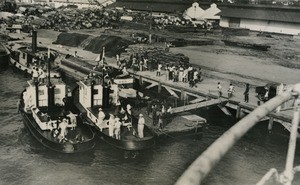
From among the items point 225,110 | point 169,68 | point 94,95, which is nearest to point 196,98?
point 225,110

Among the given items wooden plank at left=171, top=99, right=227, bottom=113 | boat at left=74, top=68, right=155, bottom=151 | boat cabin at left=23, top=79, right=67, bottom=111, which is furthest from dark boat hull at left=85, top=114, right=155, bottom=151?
boat cabin at left=23, top=79, right=67, bottom=111

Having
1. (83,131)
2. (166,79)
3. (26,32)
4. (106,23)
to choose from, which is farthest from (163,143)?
(106,23)

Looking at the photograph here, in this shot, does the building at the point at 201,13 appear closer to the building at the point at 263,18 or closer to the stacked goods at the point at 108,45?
the building at the point at 263,18

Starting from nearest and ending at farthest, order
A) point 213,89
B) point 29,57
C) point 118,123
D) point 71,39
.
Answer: point 118,123, point 213,89, point 29,57, point 71,39

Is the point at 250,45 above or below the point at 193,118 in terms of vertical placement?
above

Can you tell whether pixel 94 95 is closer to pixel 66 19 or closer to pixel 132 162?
pixel 132 162

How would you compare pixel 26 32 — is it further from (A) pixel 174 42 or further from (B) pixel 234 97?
(B) pixel 234 97

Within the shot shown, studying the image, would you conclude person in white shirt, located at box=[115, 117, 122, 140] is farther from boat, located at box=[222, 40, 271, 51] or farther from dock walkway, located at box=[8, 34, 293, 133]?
boat, located at box=[222, 40, 271, 51]
